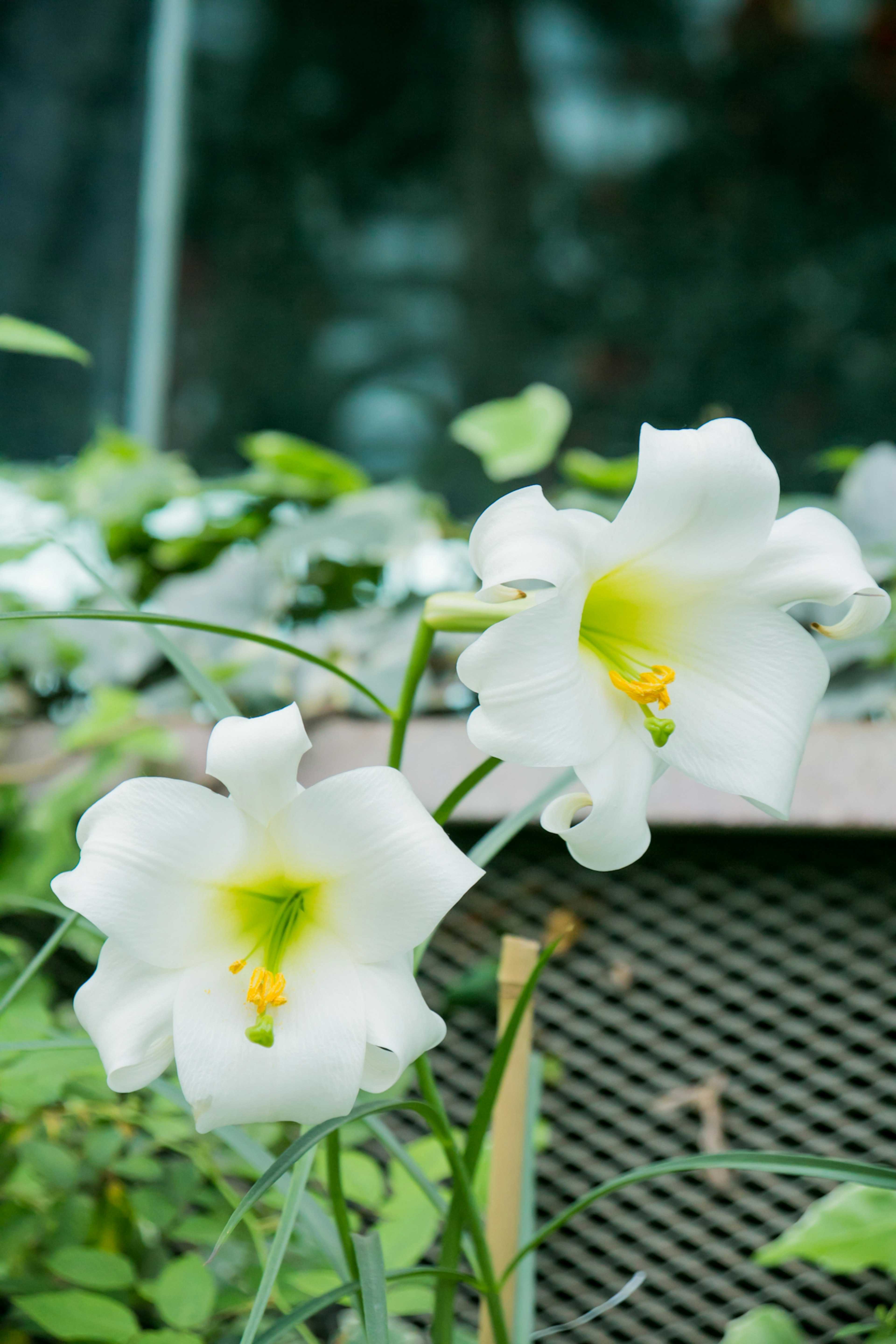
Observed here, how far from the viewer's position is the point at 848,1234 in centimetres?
67

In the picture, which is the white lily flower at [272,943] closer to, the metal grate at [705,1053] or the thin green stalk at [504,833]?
the thin green stalk at [504,833]

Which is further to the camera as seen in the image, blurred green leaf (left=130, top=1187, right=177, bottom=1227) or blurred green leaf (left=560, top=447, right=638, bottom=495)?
blurred green leaf (left=560, top=447, right=638, bottom=495)

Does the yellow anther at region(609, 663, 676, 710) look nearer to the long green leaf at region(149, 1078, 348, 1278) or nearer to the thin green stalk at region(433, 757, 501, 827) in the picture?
the thin green stalk at region(433, 757, 501, 827)

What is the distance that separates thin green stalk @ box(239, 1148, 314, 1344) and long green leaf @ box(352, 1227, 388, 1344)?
0.03m

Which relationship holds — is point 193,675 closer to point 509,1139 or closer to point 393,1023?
point 393,1023

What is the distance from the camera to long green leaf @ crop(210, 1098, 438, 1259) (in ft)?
1.13

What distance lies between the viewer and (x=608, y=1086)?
0.92 metres

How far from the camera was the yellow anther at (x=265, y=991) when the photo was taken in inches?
14.8

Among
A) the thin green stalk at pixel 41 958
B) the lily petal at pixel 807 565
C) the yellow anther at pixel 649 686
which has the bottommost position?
the thin green stalk at pixel 41 958

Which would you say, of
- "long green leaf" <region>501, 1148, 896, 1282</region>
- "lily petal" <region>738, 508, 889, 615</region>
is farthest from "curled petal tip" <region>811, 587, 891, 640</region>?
"long green leaf" <region>501, 1148, 896, 1282</region>

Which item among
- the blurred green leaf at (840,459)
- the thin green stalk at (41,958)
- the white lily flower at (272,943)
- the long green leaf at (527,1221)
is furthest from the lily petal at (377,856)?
the blurred green leaf at (840,459)

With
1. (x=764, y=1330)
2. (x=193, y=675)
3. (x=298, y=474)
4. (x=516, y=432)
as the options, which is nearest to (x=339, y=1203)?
(x=193, y=675)

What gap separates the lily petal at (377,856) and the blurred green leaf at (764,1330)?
0.47m

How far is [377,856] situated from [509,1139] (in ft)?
0.88
